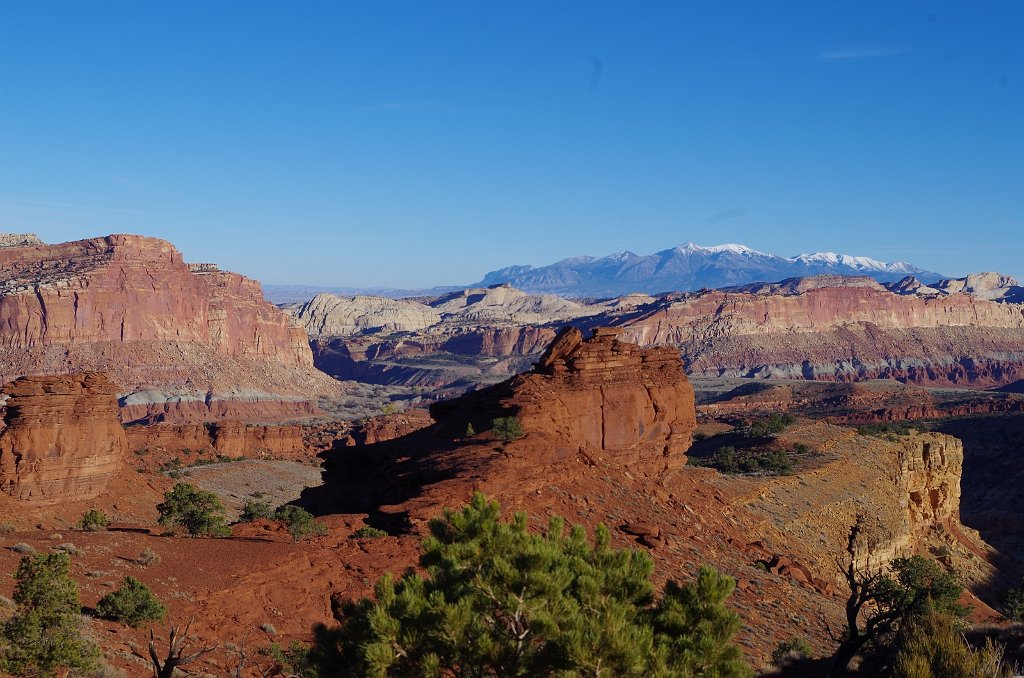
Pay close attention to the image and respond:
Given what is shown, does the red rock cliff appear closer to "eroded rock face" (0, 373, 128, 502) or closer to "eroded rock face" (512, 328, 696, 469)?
"eroded rock face" (0, 373, 128, 502)

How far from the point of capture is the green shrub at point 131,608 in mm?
18750

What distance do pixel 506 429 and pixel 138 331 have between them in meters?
111

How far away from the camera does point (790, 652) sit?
23.3m

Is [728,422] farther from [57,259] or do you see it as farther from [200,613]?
[57,259]

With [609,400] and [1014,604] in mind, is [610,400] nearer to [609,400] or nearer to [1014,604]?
→ [609,400]

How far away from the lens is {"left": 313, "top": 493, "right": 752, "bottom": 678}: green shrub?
1209cm

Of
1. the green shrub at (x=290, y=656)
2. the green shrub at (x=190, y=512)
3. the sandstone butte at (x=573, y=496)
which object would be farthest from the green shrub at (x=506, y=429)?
the green shrub at (x=290, y=656)

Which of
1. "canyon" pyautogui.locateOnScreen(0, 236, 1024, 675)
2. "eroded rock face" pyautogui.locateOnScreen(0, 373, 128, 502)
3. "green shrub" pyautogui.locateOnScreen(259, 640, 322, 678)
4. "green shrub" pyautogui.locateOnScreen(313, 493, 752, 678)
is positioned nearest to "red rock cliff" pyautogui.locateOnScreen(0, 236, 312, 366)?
"canyon" pyautogui.locateOnScreen(0, 236, 1024, 675)

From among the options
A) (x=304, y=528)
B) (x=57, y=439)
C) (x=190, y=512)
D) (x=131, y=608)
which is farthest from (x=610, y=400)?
(x=57, y=439)

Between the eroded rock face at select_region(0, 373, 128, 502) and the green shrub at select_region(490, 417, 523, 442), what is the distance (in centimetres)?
2289

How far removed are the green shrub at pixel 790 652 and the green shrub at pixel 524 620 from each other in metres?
10.1

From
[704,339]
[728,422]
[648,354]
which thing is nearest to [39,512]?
[648,354]

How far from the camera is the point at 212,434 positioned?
77938 mm

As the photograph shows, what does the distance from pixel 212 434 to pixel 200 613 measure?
2401 inches
